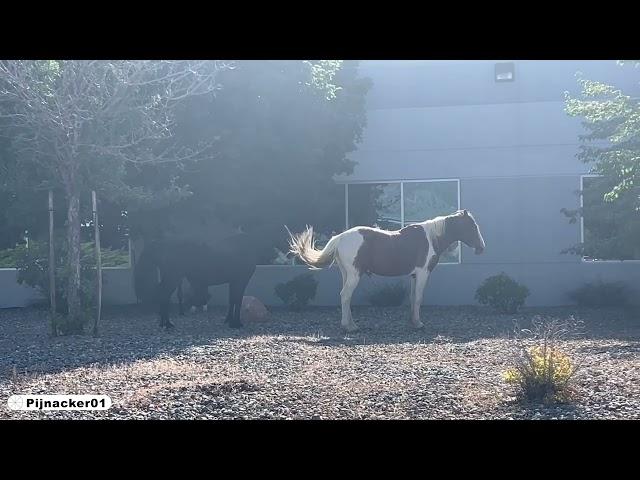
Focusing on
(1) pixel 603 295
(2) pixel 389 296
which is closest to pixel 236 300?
(2) pixel 389 296

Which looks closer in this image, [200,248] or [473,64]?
[200,248]

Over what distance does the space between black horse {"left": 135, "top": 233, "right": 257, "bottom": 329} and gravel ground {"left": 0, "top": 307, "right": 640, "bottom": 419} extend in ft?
2.03

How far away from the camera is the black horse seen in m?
16.1

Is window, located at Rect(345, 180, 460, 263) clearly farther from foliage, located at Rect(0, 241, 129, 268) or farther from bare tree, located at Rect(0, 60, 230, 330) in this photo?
bare tree, located at Rect(0, 60, 230, 330)

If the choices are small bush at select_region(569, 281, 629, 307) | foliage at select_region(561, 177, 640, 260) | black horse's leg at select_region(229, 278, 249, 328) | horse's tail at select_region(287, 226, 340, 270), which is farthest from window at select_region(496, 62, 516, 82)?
black horse's leg at select_region(229, 278, 249, 328)

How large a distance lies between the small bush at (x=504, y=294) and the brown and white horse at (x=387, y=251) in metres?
1.85

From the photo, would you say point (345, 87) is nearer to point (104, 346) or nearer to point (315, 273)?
point (315, 273)

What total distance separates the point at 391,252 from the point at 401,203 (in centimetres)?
583

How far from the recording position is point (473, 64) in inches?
848

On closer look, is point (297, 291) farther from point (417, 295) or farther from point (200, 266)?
point (417, 295)
